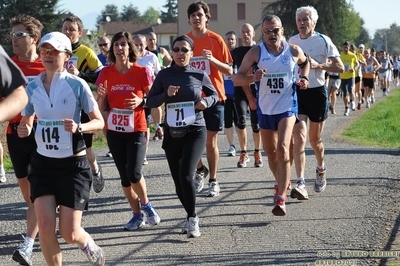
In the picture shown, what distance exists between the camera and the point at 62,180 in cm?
573

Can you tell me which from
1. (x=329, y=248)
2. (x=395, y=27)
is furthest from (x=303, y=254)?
(x=395, y=27)

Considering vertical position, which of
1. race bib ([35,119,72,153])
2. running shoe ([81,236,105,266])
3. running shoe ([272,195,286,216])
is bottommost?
running shoe ([272,195,286,216])

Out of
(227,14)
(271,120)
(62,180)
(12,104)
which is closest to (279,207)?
(271,120)

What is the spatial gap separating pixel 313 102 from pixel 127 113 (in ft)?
9.17

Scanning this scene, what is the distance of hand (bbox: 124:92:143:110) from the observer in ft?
25.4

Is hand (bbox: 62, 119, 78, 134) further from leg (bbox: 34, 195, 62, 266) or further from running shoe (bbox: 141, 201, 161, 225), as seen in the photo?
running shoe (bbox: 141, 201, 161, 225)

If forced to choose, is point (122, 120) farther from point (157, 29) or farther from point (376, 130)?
point (157, 29)

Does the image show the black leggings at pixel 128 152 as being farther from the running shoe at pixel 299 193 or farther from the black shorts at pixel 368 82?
the black shorts at pixel 368 82

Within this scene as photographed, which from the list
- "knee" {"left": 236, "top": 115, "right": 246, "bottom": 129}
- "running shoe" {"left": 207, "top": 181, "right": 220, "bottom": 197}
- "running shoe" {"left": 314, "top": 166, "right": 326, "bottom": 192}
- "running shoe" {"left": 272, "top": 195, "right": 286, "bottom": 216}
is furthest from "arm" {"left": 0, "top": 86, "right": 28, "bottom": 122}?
"knee" {"left": 236, "top": 115, "right": 246, "bottom": 129}

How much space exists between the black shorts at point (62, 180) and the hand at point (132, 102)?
1922 millimetres

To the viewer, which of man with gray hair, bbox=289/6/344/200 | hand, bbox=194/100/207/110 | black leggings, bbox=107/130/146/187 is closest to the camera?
hand, bbox=194/100/207/110

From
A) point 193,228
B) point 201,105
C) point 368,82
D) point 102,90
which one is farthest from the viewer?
point 368,82

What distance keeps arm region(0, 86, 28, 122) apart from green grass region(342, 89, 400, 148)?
1272 centimetres

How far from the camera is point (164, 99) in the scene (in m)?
7.58
